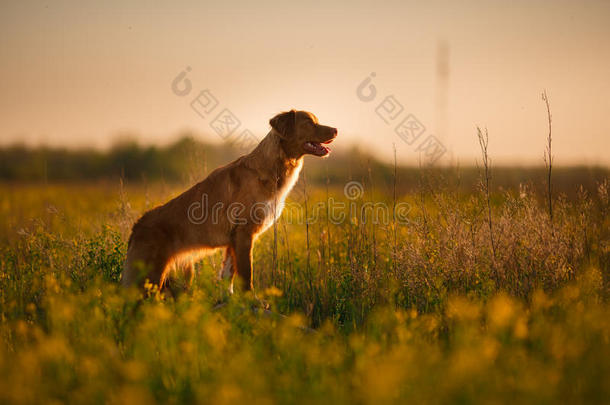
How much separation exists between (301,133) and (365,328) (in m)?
2.32

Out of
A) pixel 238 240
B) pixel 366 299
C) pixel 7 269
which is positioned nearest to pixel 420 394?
pixel 366 299

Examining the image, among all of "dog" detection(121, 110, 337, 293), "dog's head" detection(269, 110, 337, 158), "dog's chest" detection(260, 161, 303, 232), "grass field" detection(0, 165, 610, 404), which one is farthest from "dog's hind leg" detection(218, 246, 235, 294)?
"dog's head" detection(269, 110, 337, 158)

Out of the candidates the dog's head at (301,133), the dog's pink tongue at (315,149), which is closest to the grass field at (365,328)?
the dog's pink tongue at (315,149)

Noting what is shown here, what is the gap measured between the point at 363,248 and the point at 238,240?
1.57 m

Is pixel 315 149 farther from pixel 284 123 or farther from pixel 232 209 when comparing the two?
pixel 232 209

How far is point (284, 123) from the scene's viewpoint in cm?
460

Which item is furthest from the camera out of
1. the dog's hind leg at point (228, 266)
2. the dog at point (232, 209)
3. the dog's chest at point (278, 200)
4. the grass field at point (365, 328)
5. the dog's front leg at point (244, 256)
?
the dog's hind leg at point (228, 266)

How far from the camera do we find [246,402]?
71.1 inches

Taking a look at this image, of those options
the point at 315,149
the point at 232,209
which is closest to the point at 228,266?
the point at 232,209

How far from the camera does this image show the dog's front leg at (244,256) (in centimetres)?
429

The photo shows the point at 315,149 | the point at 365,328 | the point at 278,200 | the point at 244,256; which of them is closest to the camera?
the point at 365,328

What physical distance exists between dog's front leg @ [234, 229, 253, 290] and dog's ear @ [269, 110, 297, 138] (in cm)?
121

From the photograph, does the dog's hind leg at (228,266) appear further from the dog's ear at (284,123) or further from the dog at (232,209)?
the dog's ear at (284,123)

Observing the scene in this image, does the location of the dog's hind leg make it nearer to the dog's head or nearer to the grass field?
the grass field
